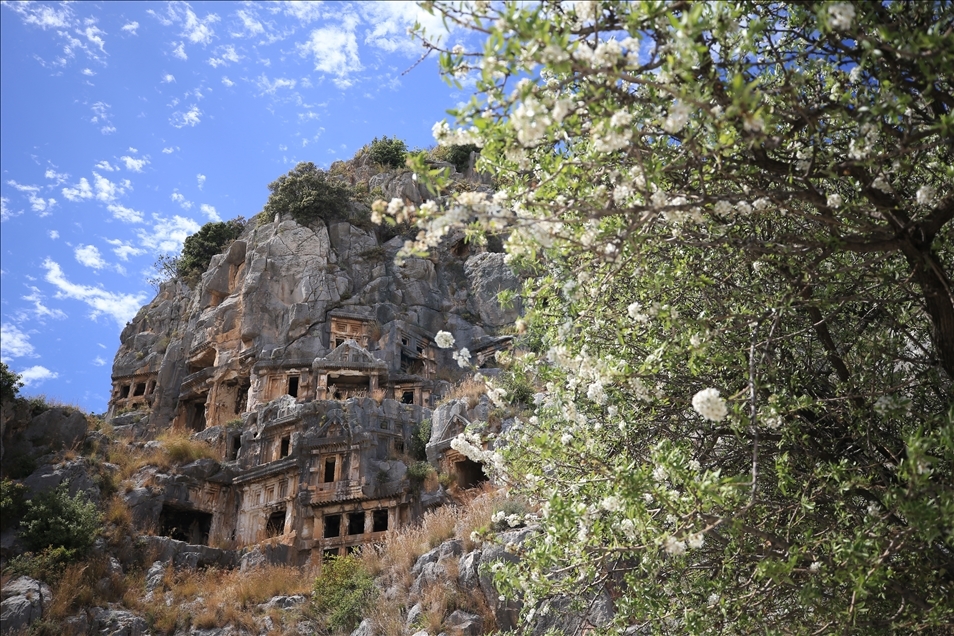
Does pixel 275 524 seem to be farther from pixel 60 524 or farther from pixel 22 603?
pixel 22 603

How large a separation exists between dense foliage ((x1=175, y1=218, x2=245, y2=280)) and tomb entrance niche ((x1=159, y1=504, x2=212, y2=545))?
3023 centimetres

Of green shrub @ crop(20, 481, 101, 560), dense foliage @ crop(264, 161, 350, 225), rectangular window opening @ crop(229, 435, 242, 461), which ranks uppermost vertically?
dense foliage @ crop(264, 161, 350, 225)

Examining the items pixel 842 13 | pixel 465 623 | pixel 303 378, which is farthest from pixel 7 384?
pixel 842 13

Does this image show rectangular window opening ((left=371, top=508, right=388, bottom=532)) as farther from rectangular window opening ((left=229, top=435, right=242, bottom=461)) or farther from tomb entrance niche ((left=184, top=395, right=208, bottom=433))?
tomb entrance niche ((left=184, top=395, right=208, bottom=433))

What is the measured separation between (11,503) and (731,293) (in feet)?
79.5

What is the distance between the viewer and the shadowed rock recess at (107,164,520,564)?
29047mm

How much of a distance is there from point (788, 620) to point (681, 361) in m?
2.71

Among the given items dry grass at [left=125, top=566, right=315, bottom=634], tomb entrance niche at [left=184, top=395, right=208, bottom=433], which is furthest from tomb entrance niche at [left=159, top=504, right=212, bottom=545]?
tomb entrance niche at [left=184, top=395, right=208, bottom=433]

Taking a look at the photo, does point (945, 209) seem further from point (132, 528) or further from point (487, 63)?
point (132, 528)

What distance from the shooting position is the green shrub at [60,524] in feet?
71.1

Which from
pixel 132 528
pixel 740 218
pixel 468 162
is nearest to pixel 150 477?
pixel 132 528

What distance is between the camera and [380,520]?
29250 millimetres

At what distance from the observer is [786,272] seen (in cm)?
667

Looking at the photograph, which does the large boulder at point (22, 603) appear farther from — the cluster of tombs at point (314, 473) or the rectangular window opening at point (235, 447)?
the rectangular window opening at point (235, 447)
